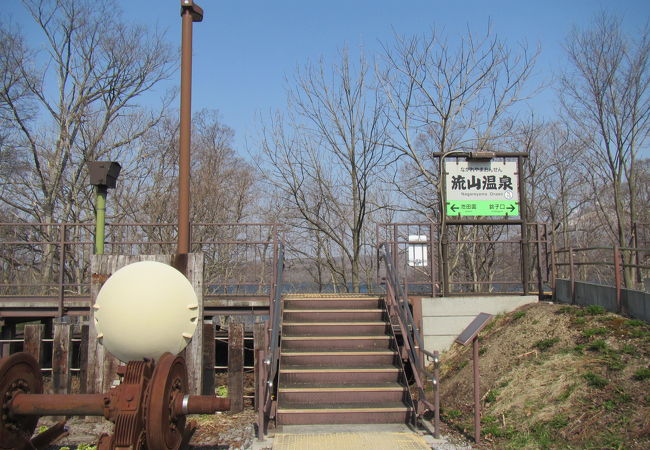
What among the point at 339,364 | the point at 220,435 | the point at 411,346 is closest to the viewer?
the point at 220,435

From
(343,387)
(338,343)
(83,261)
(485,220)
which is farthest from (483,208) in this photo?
(83,261)

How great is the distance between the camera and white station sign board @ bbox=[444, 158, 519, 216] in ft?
32.9

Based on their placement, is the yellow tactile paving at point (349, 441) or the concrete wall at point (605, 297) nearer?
the yellow tactile paving at point (349, 441)

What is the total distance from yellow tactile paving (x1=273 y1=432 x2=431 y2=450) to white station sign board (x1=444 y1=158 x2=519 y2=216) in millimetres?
5465

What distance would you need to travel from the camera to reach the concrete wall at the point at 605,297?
7207 millimetres

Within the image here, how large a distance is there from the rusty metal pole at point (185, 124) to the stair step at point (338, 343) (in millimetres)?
2142

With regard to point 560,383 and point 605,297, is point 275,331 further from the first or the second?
point 605,297

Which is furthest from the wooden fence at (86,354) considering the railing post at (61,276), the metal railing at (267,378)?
the railing post at (61,276)

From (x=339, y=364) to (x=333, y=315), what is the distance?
109 cm

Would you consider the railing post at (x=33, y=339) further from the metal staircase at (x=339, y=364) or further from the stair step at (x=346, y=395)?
the stair step at (x=346, y=395)

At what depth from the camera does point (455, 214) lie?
395 inches

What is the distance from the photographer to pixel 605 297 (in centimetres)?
812

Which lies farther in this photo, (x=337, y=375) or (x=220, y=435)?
(x=337, y=375)

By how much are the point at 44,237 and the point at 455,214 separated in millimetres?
14295
